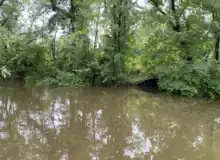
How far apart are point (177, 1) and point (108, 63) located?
15.1 ft

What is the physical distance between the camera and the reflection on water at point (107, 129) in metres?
3.96

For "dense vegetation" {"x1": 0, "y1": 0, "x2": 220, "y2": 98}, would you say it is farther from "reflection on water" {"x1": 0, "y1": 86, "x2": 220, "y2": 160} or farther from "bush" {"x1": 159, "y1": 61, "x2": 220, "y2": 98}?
"reflection on water" {"x1": 0, "y1": 86, "x2": 220, "y2": 160}

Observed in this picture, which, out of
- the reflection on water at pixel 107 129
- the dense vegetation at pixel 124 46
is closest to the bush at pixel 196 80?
the dense vegetation at pixel 124 46

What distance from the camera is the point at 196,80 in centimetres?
951

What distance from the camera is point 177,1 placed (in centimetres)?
1103

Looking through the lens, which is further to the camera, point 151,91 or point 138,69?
point 138,69

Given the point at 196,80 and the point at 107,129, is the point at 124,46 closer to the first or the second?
the point at 196,80

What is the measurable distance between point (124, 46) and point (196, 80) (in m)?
3.92

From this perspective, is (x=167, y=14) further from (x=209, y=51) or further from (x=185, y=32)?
(x=209, y=51)

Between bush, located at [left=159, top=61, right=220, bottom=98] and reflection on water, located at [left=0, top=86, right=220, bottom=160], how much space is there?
955 mm

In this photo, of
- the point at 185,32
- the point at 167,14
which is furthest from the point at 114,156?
the point at 167,14

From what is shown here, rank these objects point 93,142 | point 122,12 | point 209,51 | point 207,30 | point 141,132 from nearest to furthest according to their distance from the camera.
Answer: point 93,142 → point 141,132 → point 207,30 → point 122,12 → point 209,51

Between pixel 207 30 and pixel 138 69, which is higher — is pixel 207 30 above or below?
above

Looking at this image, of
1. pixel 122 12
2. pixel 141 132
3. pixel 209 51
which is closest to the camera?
pixel 141 132
